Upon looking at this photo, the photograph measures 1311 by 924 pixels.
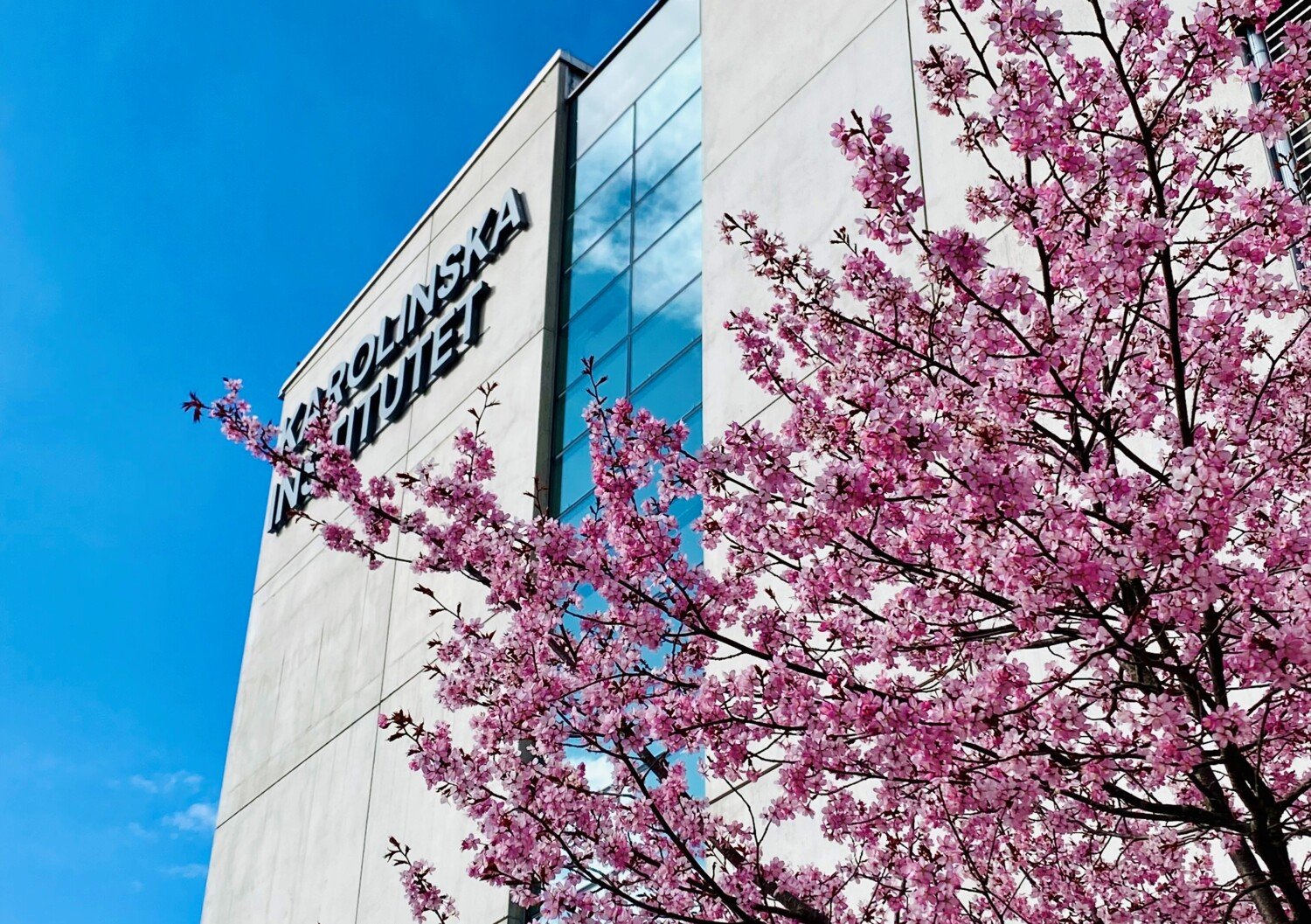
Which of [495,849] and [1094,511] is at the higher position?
[1094,511]

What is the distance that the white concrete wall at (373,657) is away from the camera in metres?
17.2

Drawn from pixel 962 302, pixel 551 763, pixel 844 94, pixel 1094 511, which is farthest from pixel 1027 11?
pixel 844 94

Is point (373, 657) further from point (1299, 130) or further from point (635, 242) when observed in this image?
point (1299, 130)

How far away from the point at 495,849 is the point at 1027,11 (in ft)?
15.2

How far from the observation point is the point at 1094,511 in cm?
518

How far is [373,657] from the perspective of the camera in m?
19.0

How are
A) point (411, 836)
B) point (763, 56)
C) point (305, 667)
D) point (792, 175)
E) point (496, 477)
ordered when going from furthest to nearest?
1. point (305, 667)
2. point (496, 477)
3. point (411, 836)
4. point (763, 56)
5. point (792, 175)

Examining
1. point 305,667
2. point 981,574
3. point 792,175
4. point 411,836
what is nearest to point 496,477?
point 411,836

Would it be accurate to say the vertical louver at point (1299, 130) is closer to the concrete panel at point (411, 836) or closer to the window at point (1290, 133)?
the window at point (1290, 133)

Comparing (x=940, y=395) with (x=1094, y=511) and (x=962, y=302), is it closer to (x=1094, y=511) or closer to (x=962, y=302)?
(x=962, y=302)

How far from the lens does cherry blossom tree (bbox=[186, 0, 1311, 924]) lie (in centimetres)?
519

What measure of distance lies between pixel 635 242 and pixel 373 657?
690 cm

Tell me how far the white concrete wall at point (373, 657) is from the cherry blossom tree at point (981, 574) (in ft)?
27.2

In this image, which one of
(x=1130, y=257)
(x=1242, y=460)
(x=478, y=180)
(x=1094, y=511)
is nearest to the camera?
(x=1094, y=511)
